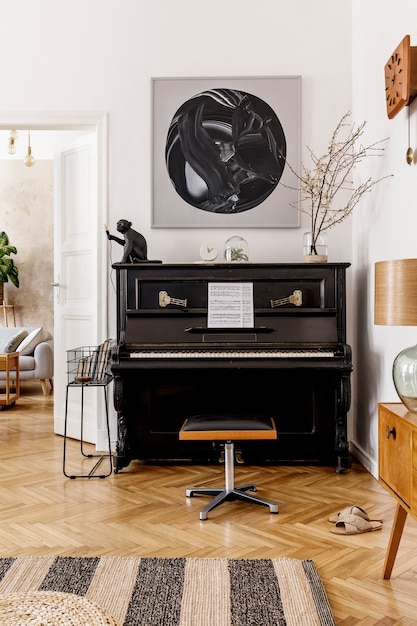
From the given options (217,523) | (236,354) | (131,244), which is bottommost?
(217,523)

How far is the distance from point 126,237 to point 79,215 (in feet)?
2.95

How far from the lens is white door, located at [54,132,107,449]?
4.35 m

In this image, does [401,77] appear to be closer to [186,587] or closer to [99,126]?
[99,126]

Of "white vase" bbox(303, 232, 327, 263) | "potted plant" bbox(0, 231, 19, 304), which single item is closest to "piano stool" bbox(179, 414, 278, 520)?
"white vase" bbox(303, 232, 327, 263)

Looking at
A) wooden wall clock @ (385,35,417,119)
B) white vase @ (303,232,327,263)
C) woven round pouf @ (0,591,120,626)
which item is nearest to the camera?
woven round pouf @ (0,591,120,626)

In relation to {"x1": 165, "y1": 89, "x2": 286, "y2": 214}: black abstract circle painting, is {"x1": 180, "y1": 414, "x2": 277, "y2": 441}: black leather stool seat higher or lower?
lower

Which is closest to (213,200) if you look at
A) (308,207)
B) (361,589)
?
(308,207)

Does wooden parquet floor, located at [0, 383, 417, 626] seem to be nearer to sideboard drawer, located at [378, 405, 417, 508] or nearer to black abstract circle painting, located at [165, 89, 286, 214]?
sideboard drawer, located at [378, 405, 417, 508]

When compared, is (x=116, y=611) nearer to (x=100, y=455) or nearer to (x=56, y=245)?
(x=100, y=455)

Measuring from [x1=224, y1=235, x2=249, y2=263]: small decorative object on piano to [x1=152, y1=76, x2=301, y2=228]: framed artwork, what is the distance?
0.20m

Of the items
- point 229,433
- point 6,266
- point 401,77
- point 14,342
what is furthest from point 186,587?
point 6,266

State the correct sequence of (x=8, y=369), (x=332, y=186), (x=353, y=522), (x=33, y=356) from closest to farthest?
(x=353, y=522) < (x=332, y=186) < (x=8, y=369) < (x=33, y=356)

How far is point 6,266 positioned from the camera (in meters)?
7.93

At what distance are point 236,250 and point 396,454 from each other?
2113 mm
